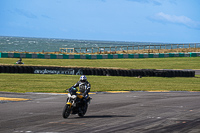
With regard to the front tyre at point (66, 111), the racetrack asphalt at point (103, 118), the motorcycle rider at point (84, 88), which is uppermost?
the motorcycle rider at point (84, 88)

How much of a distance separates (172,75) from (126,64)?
13.4 meters

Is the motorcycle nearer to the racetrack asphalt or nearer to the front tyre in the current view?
the front tyre

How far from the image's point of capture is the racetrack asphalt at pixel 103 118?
33.5 ft

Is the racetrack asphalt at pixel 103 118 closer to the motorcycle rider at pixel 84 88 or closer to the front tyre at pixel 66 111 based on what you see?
the front tyre at pixel 66 111

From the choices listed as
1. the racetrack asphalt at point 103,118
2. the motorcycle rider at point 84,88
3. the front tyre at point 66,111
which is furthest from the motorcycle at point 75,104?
the racetrack asphalt at point 103,118

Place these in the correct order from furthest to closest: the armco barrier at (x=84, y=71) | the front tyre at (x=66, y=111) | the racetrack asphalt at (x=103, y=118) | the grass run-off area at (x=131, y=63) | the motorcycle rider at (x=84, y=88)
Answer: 1. the grass run-off area at (x=131, y=63)
2. the armco barrier at (x=84, y=71)
3. the motorcycle rider at (x=84, y=88)
4. the front tyre at (x=66, y=111)
5. the racetrack asphalt at (x=103, y=118)

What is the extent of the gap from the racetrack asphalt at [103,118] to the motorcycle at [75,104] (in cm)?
22

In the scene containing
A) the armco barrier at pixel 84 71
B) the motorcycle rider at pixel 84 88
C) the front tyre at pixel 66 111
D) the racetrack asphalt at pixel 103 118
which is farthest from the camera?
the armco barrier at pixel 84 71

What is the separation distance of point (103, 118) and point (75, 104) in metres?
1.00

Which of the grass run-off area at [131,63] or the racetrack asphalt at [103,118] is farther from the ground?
the grass run-off area at [131,63]

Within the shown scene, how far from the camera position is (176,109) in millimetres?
15234

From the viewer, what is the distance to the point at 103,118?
40.6ft

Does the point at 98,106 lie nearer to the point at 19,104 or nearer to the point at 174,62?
the point at 19,104

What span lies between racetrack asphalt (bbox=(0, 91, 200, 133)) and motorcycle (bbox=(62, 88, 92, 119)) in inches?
8.8
